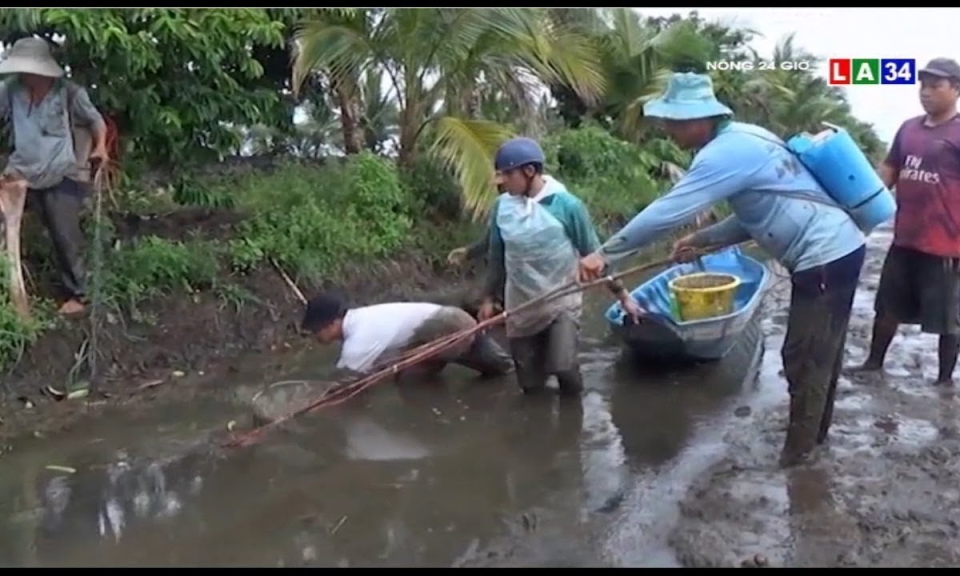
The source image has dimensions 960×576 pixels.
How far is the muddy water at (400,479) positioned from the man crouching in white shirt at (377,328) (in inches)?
18.7

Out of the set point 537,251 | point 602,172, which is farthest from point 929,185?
point 602,172

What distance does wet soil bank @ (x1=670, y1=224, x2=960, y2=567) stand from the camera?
173 inches

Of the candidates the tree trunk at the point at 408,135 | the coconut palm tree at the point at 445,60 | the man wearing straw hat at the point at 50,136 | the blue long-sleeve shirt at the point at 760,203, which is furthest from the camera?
the tree trunk at the point at 408,135

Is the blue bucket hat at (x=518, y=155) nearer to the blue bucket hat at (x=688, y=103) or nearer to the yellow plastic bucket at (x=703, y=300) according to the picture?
the blue bucket hat at (x=688, y=103)

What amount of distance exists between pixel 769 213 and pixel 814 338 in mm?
636

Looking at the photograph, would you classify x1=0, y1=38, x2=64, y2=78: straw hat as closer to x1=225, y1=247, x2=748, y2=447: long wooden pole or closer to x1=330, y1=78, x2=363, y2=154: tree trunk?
x1=225, y1=247, x2=748, y2=447: long wooden pole

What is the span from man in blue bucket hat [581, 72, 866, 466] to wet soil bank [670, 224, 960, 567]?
58 cm

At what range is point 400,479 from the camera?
5.52m

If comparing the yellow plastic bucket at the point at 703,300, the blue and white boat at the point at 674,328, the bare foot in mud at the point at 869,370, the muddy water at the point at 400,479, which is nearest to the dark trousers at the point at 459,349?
the muddy water at the point at 400,479

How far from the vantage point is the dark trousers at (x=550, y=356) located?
21.2 ft

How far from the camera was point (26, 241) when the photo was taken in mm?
7480

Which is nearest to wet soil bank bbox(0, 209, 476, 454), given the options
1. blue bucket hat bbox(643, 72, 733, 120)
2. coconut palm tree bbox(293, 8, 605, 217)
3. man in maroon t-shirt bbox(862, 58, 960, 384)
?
coconut palm tree bbox(293, 8, 605, 217)

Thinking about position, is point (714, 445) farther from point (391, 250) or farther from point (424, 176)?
point (424, 176)

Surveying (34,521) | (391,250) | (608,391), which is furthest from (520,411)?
(391,250)
